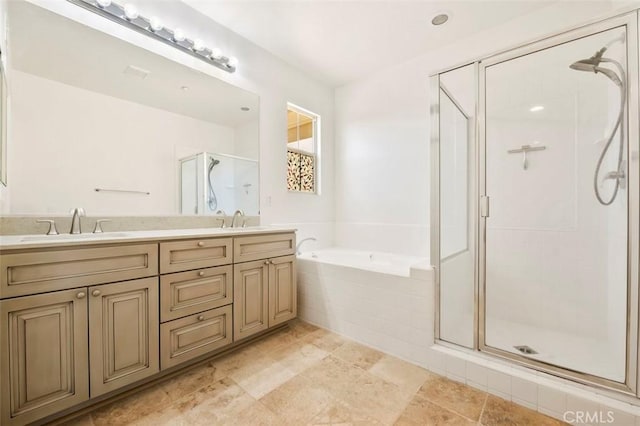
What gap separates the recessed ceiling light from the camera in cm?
220

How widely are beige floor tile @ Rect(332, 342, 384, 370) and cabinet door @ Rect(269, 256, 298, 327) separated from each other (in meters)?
0.51

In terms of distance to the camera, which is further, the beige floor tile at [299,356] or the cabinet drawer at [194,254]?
the beige floor tile at [299,356]

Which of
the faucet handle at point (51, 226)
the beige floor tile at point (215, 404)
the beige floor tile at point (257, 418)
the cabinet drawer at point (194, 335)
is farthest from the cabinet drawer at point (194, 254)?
the beige floor tile at point (257, 418)

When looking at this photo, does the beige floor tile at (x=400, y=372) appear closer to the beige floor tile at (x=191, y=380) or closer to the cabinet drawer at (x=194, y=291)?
the beige floor tile at (x=191, y=380)

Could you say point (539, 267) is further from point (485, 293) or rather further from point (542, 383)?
point (542, 383)

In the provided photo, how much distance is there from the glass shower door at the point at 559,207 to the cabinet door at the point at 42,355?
218 centimetres

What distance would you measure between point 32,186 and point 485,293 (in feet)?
9.06

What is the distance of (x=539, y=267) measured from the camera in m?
2.21

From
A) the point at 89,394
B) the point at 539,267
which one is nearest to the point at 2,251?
the point at 89,394

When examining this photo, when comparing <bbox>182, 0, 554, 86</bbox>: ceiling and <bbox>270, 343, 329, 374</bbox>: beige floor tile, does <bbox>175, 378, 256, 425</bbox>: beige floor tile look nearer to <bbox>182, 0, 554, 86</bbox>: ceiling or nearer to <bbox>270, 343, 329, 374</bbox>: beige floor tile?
<bbox>270, 343, 329, 374</bbox>: beige floor tile

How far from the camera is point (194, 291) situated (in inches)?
65.5

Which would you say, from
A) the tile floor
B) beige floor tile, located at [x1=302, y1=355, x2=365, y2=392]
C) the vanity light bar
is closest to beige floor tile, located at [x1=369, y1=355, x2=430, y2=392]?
the tile floor

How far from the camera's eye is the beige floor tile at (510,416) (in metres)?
1.28

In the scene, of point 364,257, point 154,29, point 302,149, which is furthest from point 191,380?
point 302,149
